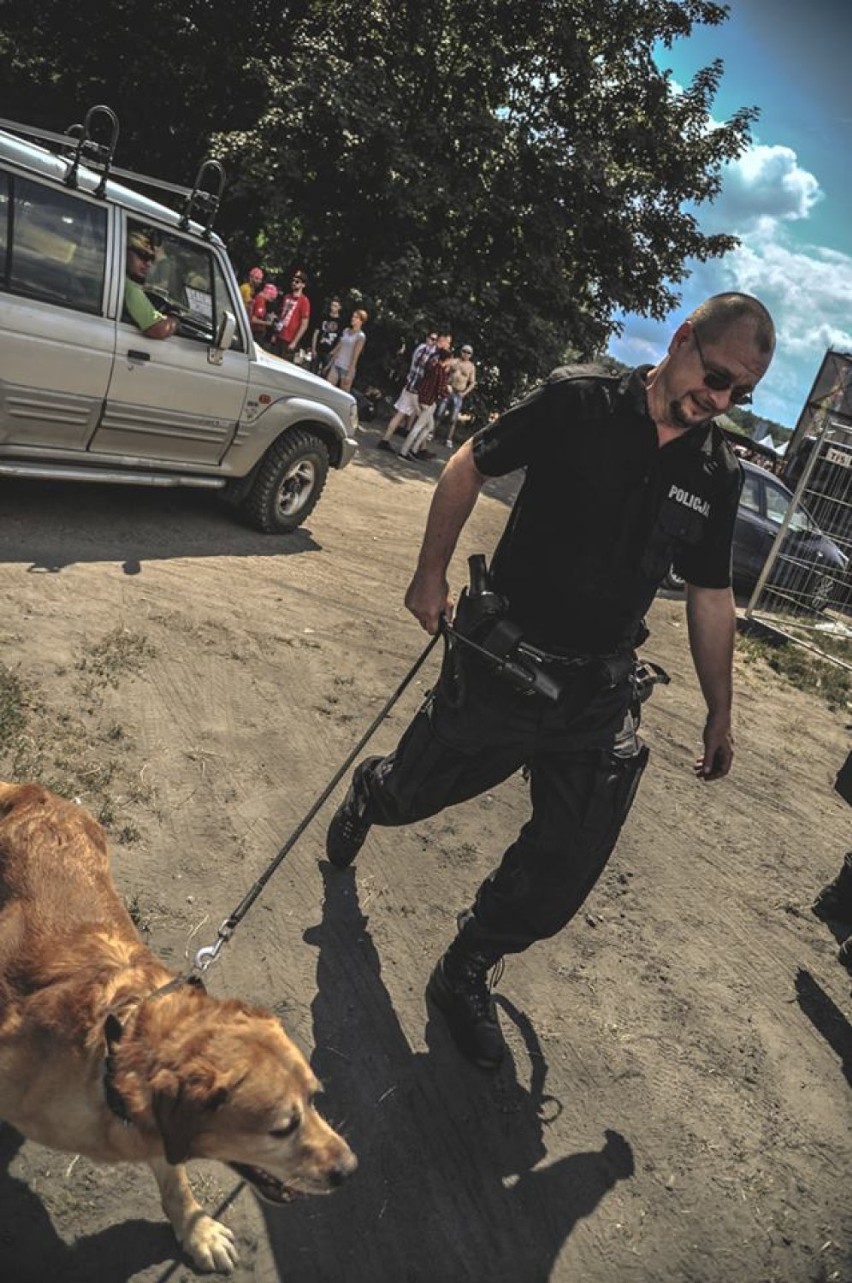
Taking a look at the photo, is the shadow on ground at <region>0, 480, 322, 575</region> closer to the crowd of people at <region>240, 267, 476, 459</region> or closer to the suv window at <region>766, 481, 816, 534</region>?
the crowd of people at <region>240, 267, 476, 459</region>

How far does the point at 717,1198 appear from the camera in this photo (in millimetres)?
2848

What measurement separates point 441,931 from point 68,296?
4324 millimetres

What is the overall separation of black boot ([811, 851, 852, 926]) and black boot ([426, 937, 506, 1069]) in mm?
2237

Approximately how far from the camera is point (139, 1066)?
1919mm

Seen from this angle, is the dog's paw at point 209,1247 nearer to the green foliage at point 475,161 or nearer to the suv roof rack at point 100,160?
the suv roof rack at point 100,160

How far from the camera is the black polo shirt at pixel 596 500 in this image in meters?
2.77

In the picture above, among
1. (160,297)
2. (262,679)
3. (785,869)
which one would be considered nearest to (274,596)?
(262,679)

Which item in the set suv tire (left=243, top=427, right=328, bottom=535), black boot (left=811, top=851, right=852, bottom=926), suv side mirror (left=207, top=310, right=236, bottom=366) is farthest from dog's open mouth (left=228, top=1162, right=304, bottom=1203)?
suv tire (left=243, top=427, right=328, bottom=535)

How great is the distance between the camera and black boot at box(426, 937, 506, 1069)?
3.03m

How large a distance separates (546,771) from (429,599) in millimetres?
661

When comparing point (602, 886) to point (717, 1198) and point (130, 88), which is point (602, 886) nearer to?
point (717, 1198)

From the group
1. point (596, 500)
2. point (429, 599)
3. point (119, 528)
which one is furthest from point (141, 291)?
point (596, 500)

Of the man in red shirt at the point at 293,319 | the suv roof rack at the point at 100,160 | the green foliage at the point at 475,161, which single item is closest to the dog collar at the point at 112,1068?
the suv roof rack at the point at 100,160

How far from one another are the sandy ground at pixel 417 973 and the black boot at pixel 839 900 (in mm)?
105
